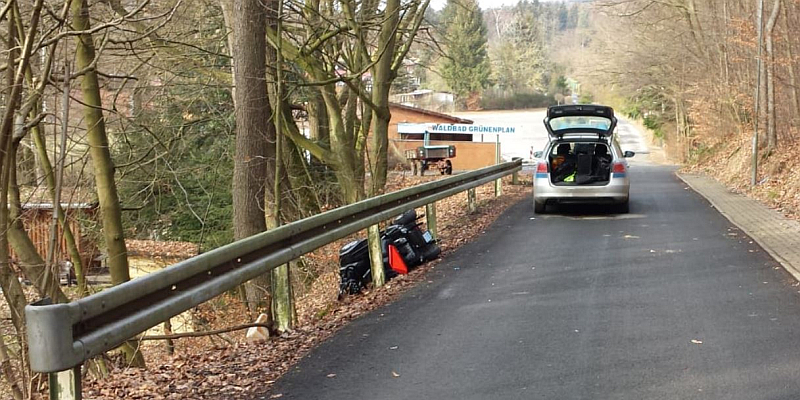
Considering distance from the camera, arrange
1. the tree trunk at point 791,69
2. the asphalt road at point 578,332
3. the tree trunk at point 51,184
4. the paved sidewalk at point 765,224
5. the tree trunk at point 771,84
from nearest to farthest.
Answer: the asphalt road at point 578,332 → the tree trunk at point 51,184 → the paved sidewalk at point 765,224 → the tree trunk at point 771,84 → the tree trunk at point 791,69

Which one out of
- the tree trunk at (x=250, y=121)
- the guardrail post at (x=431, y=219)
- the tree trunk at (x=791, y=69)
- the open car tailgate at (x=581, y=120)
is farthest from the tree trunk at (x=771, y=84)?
the tree trunk at (x=250, y=121)

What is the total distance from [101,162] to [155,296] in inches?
285

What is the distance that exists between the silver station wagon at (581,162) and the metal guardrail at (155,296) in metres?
7.05

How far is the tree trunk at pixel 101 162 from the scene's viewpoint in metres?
10.6

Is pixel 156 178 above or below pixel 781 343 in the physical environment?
above

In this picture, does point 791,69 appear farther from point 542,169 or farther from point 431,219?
point 431,219

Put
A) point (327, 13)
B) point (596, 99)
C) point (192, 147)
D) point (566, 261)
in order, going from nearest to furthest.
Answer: point (566, 261) < point (327, 13) < point (192, 147) < point (596, 99)

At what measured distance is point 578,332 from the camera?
706 cm

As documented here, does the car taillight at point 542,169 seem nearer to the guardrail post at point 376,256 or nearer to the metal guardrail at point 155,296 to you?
the guardrail post at point 376,256

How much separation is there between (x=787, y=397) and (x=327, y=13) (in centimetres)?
1437

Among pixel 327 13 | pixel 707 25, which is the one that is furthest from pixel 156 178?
pixel 707 25

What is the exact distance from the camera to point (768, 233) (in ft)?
43.5

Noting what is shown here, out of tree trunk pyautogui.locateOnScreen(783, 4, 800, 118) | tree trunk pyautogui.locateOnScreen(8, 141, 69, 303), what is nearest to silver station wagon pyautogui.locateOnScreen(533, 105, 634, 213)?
tree trunk pyautogui.locateOnScreen(783, 4, 800, 118)

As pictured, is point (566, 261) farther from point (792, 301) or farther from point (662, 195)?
point (662, 195)
